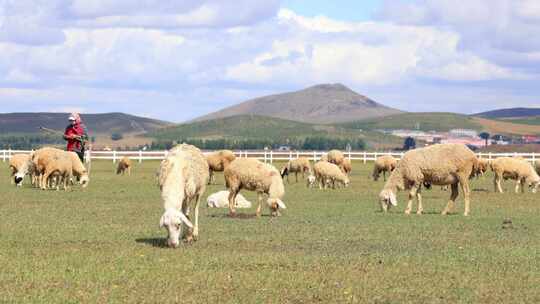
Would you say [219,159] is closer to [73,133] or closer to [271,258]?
[73,133]

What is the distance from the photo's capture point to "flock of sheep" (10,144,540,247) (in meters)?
17.4

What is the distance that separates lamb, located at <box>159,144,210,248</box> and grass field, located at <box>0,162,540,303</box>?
38cm

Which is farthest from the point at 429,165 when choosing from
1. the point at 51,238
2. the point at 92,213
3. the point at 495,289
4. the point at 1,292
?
the point at 1,292

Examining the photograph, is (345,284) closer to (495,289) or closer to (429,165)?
(495,289)

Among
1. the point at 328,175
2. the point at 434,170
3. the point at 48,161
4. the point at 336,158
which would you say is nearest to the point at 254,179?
the point at 434,170

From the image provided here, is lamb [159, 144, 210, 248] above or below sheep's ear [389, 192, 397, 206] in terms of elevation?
above

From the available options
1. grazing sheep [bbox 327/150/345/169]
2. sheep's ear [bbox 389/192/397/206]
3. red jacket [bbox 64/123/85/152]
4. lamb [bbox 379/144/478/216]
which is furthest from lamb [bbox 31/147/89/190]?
grazing sheep [bbox 327/150/345/169]

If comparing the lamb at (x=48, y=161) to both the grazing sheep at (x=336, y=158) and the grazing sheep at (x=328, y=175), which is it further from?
the grazing sheep at (x=336, y=158)

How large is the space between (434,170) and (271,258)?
11.1m

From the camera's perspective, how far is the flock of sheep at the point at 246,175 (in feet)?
57.1

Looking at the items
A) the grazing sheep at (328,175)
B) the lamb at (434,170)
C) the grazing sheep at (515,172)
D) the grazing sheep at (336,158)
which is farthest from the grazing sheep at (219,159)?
the lamb at (434,170)

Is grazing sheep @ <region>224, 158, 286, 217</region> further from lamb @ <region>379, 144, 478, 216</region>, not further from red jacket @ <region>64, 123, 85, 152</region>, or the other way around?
red jacket @ <region>64, 123, 85, 152</region>

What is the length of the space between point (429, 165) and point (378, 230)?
5693 mm

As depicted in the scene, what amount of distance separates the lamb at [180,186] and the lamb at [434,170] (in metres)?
8.56
